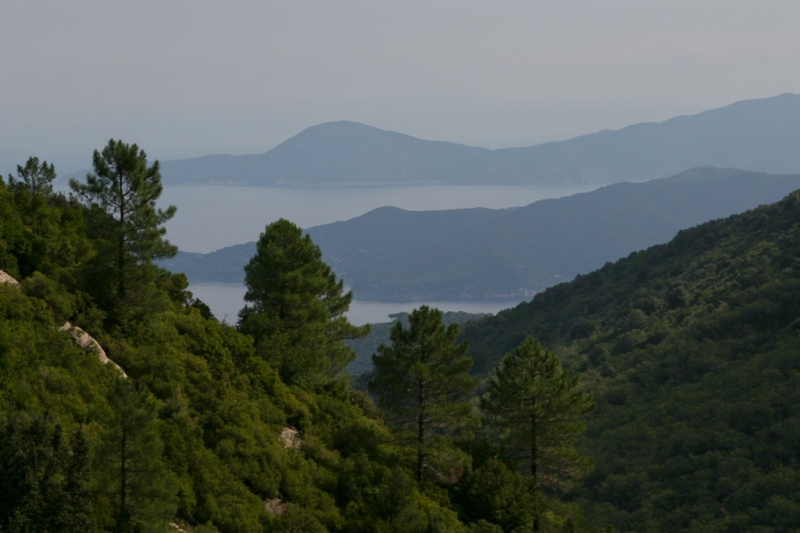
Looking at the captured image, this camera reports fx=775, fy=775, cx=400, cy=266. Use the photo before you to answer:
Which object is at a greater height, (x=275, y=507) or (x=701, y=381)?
(x=701, y=381)

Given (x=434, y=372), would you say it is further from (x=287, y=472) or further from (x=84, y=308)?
(x=84, y=308)

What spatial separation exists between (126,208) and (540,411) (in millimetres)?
15533

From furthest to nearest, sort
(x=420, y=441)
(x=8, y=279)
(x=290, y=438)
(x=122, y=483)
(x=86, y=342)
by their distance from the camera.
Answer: (x=420, y=441) < (x=290, y=438) < (x=8, y=279) < (x=86, y=342) < (x=122, y=483)

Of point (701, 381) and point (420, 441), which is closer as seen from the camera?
point (420, 441)

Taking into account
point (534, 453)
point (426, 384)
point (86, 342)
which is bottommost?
point (534, 453)

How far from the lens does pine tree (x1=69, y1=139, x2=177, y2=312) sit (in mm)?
24250

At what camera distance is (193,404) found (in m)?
23.3

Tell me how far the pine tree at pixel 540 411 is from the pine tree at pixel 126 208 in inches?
507

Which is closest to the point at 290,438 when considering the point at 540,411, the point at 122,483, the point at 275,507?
the point at 275,507

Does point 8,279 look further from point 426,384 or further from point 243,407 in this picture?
point 426,384

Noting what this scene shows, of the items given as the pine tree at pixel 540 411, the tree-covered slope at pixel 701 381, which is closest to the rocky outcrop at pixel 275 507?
the pine tree at pixel 540 411

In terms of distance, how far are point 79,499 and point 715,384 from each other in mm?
52174

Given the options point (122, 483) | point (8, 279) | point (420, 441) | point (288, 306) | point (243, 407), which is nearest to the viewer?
point (122, 483)

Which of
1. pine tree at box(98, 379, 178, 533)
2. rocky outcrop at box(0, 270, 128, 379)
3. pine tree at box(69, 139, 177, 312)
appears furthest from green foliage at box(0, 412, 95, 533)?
pine tree at box(69, 139, 177, 312)
